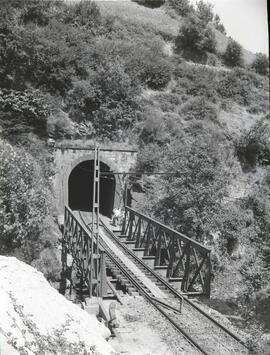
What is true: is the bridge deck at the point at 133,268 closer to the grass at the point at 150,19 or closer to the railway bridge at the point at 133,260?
the railway bridge at the point at 133,260

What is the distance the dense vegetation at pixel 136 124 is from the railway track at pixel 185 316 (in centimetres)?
326

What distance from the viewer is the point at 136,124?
81.6ft

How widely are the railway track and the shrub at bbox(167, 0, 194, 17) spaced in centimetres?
→ 2846

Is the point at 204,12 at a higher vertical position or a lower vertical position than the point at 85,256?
higher

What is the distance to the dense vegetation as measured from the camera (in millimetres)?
16531

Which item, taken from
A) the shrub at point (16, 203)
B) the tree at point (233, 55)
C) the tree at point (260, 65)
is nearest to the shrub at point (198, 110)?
the tree at point (233, 55)

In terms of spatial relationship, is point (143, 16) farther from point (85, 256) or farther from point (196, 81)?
point (85, 256)

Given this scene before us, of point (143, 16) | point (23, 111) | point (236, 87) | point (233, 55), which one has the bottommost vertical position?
point (23, 111)

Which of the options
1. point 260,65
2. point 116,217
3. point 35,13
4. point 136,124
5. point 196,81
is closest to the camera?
point 116,217

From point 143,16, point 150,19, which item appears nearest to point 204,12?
point 150,19

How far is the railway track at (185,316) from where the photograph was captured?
32.9 ft

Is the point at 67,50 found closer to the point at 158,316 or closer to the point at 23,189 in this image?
the point at 23,189

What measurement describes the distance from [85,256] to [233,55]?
84.6 feet

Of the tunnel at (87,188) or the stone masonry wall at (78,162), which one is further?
the tunnel at (87,188)
